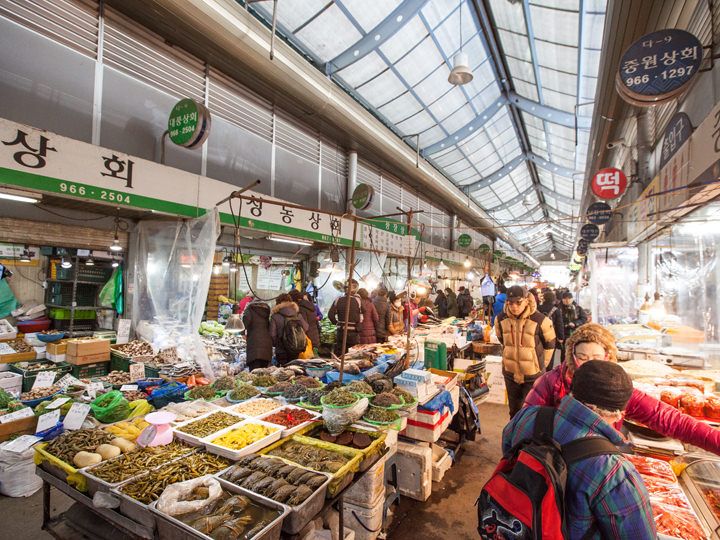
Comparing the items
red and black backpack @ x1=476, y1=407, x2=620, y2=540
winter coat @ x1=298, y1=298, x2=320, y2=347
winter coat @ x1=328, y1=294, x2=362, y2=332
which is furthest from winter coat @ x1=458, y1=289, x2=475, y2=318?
red and black backpack @ x1=476, y1=407, x2=620, y2=540

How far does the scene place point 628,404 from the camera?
2674 mm

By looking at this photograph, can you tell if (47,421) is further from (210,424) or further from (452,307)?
(452,307)

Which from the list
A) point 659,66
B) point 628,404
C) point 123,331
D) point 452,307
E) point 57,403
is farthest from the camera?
point 452,307

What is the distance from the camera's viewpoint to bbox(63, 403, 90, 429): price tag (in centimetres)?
380

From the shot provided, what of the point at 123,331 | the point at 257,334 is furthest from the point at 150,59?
the point at 257,334

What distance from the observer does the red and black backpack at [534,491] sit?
4.99 feet

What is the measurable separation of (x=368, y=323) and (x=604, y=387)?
7.05 metres

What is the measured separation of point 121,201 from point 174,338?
8.34 ft

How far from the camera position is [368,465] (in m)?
2.95

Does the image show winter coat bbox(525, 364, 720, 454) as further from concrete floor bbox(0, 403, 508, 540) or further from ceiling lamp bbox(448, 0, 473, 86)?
ceiling lamp bbox(448, 0, 473, 86)

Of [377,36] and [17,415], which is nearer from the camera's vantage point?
[17,415]

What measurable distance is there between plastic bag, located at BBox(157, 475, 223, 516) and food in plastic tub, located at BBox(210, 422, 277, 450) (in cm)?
47

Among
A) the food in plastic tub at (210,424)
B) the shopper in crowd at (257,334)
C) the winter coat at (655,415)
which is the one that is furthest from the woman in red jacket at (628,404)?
the shopper in crowd at (257,334)

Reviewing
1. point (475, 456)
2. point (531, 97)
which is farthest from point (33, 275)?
point (531, 97)
